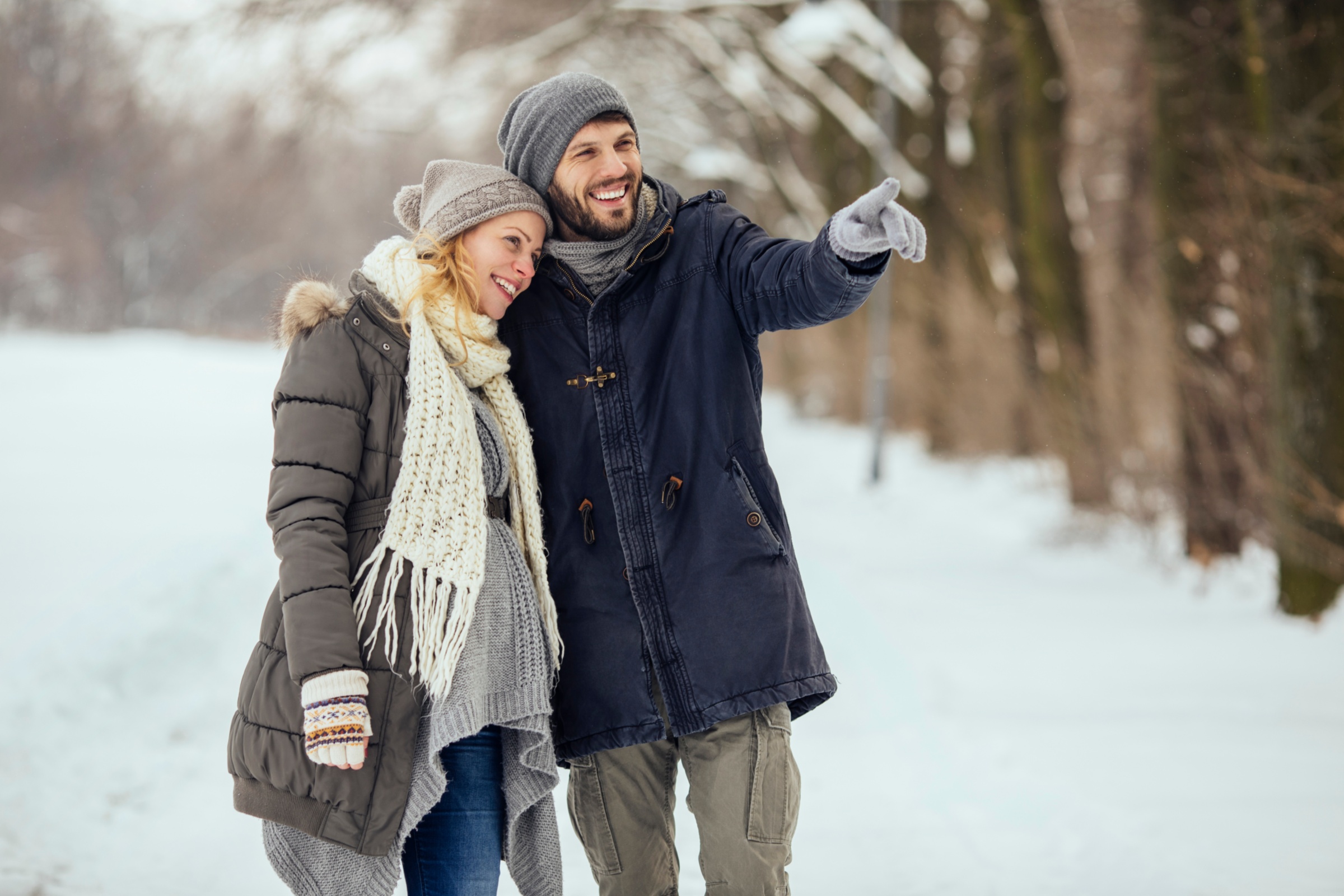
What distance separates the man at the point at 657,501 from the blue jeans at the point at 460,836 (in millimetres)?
262

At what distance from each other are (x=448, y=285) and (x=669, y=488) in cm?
61

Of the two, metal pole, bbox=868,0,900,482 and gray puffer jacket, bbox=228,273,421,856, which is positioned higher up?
metal pole, bbox=868,0,900,482

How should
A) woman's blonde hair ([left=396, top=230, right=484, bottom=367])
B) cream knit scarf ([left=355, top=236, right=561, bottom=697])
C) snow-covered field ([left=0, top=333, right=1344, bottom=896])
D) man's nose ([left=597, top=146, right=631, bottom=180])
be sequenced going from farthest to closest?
snow-covered field ([left=0, top=333, right=1344, bottom=896]), man's nose ([left=597, top=146, right=631, bottom=180]), woman's blonde hair ([left=396, top=230, right=484, bottom=367]), cream knit scarf ([left=355, top=236, right=561, bottom=697])

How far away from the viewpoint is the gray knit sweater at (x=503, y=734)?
225cm

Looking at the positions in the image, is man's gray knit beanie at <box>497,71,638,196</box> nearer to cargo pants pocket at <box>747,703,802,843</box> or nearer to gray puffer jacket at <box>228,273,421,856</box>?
gray puffer jacket at <box>228,273,421,856</box>

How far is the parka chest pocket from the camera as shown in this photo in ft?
8.04

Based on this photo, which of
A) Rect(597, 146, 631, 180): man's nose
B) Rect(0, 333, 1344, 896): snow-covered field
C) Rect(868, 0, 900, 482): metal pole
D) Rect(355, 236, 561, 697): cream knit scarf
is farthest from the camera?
Rect(868, 0, 900, 482): metal pole

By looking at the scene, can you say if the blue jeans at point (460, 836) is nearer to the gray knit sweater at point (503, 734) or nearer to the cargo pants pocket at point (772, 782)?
the gray knit sweater at point (503, 734)

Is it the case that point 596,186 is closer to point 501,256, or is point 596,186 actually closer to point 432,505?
point 501,256

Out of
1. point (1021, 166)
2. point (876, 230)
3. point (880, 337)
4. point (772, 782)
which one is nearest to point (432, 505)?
point (772, 782)

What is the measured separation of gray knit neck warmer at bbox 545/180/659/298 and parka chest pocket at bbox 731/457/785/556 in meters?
0.48

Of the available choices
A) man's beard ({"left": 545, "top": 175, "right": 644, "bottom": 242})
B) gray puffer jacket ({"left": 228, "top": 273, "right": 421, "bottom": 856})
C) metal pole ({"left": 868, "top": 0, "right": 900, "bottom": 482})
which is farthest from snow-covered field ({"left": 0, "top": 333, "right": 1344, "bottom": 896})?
metal pole ({"left": 868, "top": 0, "right": 900, "bottom": 482})

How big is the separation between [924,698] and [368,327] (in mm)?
3620

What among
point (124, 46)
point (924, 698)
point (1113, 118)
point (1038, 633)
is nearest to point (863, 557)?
point (1038, 633)
